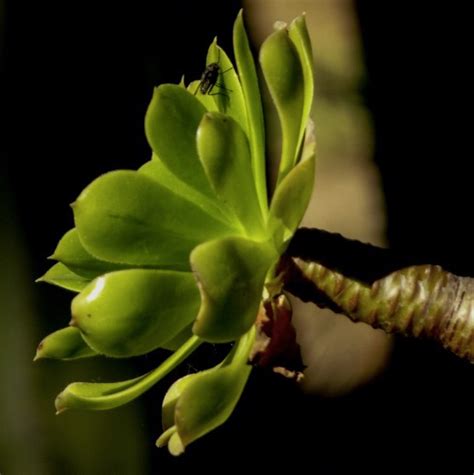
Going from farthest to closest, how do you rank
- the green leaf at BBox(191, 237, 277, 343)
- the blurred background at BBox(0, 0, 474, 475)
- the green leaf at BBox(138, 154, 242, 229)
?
the blurred background at BBox(0, 0, 474, 475)
the green leaf at BBox(138, 154, 242, 229)
the green leaf at BBox(191, 237, 277, 343)

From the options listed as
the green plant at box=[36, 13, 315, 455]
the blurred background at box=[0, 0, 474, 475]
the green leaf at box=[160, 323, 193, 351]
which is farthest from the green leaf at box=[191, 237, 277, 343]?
the blurred background at box=[0, 0, 474, 475]

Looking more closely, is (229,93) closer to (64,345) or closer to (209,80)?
(209,80)

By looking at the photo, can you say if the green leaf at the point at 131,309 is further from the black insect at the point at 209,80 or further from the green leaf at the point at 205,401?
the black insect at the point at 209,80

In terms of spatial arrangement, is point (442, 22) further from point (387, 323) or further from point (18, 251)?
point (387, 323)

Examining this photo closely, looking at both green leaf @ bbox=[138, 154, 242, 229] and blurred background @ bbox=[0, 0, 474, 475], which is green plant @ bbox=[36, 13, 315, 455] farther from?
blurred background @ bbox=[0, 0, 474, 475]

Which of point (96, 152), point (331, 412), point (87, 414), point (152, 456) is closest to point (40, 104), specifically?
point (96, 152)

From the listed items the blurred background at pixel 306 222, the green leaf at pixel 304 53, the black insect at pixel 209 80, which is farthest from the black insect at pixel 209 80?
the blurred background at pixel 306 222
